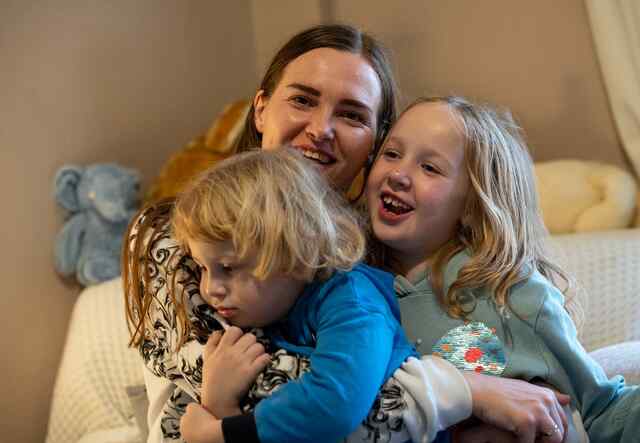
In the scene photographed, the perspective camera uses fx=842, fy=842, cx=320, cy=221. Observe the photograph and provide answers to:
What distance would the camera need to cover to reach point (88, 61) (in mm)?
2838

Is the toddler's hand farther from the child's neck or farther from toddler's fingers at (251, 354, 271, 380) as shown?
the child's neck

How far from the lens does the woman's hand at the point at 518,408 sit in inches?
51.3

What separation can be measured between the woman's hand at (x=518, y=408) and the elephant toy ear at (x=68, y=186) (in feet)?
5.87

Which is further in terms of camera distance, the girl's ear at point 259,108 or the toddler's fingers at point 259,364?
the girl's ear at point 259,108

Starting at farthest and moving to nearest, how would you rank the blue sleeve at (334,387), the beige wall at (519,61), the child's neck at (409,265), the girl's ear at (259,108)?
the beige wall at (519,61), the girl's ear at (259,108), the child's neck at (409,265), the blue sleeve at (334,387)

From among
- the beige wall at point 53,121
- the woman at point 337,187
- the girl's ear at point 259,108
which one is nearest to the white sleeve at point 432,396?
the woman at point 337,187

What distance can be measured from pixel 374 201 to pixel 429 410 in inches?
17.6

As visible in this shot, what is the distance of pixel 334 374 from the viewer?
115 cm

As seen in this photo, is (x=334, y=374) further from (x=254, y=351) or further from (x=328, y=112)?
(x=328, y=112)

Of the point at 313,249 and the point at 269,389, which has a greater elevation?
the point at 313,249

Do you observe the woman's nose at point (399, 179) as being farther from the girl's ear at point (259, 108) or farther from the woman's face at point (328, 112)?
the girl's ear at point (259, 108)

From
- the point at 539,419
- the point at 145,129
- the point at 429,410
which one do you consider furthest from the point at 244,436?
the point at 145,129

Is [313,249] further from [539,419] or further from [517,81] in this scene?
[517,81]

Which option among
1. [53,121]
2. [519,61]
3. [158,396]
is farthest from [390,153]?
[53,121]
